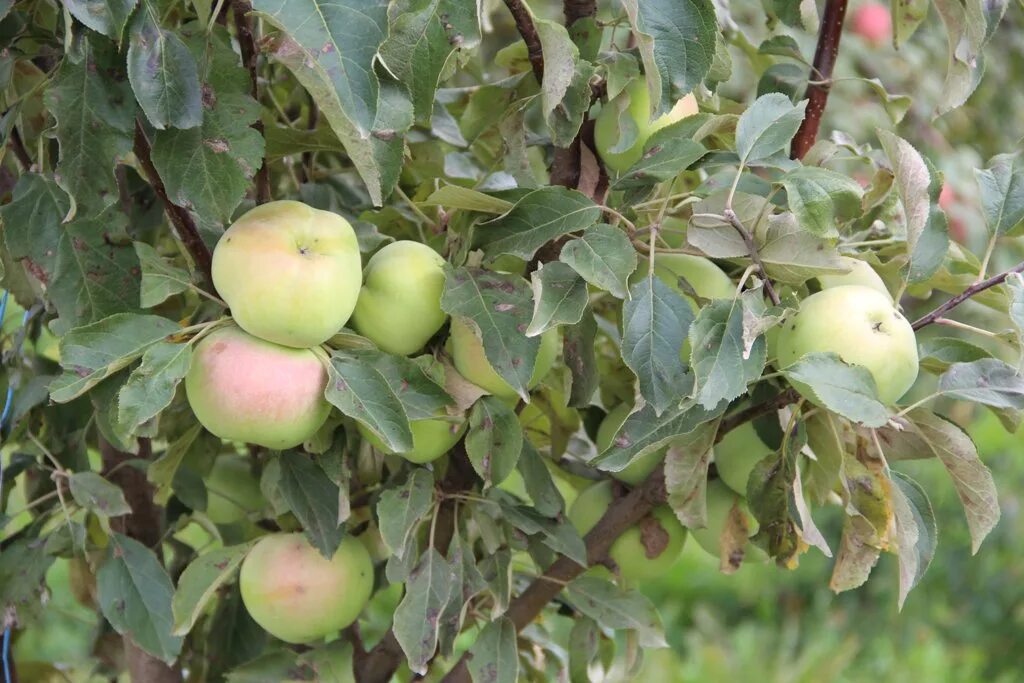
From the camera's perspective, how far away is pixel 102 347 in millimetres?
587

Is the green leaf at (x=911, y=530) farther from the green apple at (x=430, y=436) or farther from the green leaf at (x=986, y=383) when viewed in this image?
the green apple at (x=430, y=436)

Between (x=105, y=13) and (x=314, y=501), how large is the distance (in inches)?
12.6

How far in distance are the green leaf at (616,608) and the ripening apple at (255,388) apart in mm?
265

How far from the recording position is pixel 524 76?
71 centimetres

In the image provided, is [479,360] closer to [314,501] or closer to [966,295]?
[314,501]

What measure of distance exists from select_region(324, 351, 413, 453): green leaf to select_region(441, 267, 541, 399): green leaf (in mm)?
55

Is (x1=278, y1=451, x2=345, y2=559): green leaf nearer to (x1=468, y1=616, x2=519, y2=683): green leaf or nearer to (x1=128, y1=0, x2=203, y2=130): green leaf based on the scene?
(x1=468, y1=616, x2=519, y2=683): green leaf

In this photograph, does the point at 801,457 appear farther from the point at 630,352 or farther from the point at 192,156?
the point at 192,156

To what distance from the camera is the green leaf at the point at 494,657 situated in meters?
0.71

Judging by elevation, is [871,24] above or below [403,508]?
below

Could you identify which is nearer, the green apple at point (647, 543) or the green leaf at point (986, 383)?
the green leaf at point (986, 383)

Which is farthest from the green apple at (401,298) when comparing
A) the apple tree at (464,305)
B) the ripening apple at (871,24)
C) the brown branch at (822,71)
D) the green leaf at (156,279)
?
the ripening apple at (871,24)

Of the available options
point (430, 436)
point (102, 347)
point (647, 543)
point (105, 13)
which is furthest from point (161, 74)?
point (647, 543)

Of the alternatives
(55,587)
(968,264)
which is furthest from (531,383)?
(55,587)
